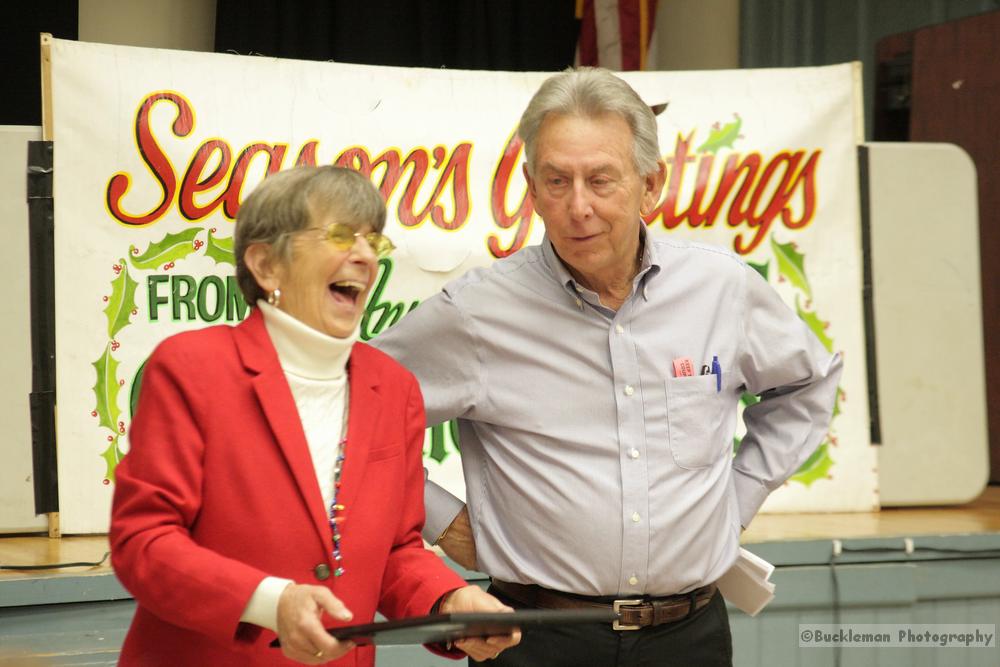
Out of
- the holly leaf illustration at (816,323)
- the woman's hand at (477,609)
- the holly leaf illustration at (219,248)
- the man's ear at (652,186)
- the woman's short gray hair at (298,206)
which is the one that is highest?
the holly leaf illustration at (219,248)

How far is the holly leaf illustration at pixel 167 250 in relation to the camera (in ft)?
11.3

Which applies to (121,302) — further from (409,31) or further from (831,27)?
(831,27)

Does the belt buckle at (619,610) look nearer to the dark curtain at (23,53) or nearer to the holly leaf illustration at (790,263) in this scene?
the holly leaf illustration at (790,263)

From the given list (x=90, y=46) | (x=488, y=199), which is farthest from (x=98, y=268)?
(x=488, y=199)

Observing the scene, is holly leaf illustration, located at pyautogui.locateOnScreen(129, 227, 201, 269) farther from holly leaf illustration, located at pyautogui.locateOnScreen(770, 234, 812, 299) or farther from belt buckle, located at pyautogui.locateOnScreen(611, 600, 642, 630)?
belt buckle, located at pyautogui.locateOnScreen(611, 600, 642, 630)

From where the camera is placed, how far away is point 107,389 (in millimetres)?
3406

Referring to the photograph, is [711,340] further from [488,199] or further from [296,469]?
[488,199]

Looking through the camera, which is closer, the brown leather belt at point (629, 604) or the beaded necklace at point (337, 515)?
the beaded necklace at point (337, 515)

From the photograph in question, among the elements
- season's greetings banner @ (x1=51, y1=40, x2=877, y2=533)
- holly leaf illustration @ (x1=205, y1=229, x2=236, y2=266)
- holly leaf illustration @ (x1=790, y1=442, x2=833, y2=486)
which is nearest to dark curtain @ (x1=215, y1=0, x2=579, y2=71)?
season's greetings banner @ (x1=51, y1=40, x2=877, y2=533)

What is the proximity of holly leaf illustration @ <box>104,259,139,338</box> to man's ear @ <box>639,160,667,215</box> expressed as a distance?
1.96 m

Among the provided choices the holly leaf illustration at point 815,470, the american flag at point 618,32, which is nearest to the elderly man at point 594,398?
the holly leaf illustration at point 815,470

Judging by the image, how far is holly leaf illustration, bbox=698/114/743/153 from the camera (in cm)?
395

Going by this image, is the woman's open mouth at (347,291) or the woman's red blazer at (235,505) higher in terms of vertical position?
the woman's open mouth at (347,291)

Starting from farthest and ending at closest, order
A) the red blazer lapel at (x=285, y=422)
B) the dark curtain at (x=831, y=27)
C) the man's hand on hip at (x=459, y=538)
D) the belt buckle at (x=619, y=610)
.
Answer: the dark curtain at (x=831, y=27) < the man's hand on hip at (x=459, y=538) < the belt buckle at (x=619, y=610) < the red blazer lapel at (x=285, y=422)
